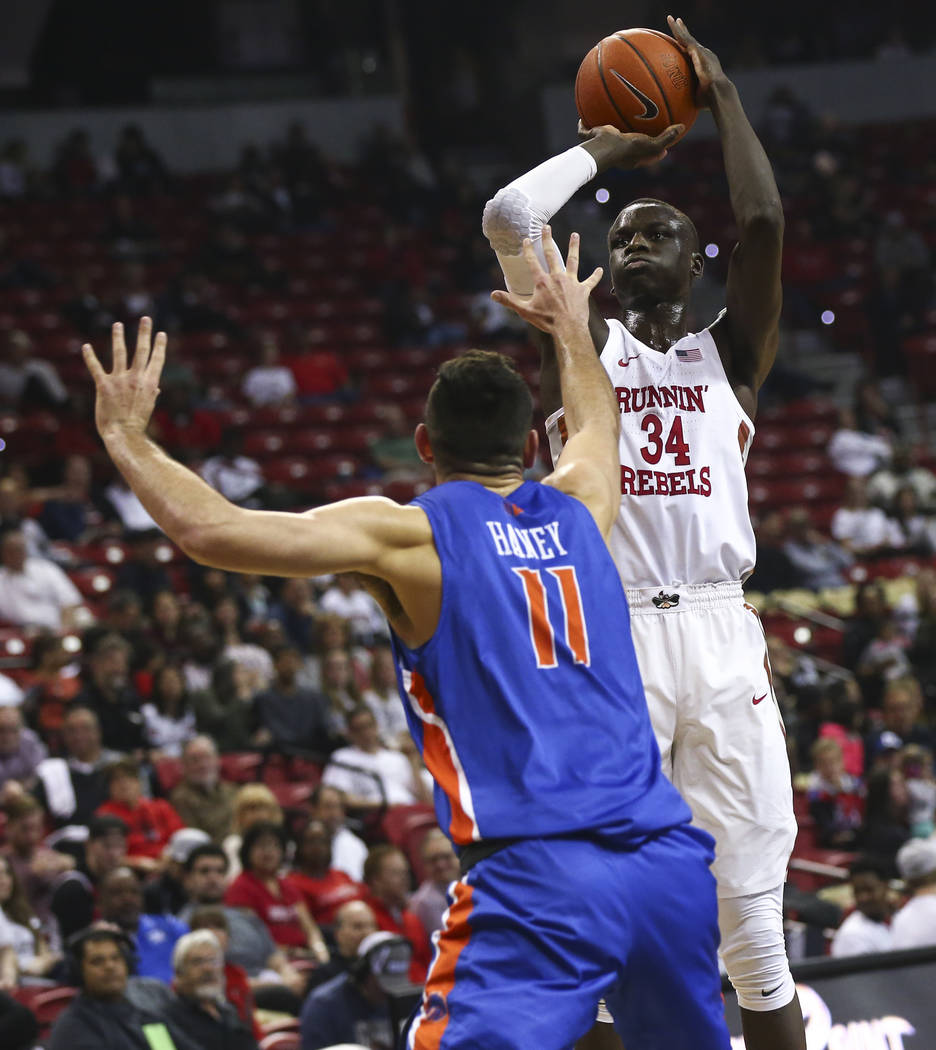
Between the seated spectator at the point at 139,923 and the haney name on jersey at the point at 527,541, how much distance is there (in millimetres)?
4580

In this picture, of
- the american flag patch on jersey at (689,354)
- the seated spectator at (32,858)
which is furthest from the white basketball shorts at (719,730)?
the seated spectator at (32,858)

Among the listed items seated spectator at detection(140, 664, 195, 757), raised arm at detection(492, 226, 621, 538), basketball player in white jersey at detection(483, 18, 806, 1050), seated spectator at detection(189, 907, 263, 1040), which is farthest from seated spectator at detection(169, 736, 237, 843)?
raised arm at detection(492, 226, 621, 538)

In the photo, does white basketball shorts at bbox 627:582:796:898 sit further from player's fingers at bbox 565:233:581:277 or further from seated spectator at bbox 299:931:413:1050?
seated spectator at bbox 299:931:413:1050

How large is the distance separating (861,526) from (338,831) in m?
7.50

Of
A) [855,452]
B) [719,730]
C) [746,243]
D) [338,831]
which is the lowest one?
[338,831]

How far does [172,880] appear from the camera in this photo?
7859mm

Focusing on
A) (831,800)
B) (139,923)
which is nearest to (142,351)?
(139,923)

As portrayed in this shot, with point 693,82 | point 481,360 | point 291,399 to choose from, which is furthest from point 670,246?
→ point 291,399

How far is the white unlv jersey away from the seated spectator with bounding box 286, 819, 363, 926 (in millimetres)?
4732

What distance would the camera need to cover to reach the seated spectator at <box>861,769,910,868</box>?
9742mm

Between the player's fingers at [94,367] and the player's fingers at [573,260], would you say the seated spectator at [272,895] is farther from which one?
the player's fingers at [94,367]

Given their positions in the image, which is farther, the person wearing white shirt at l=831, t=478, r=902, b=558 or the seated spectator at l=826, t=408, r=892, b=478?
A: the seated spectator at l=826, t=408, r=892, b=478

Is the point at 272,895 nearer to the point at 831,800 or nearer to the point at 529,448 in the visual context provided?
the point at 831,800

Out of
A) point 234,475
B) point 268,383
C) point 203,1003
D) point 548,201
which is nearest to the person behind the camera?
point 548,201
